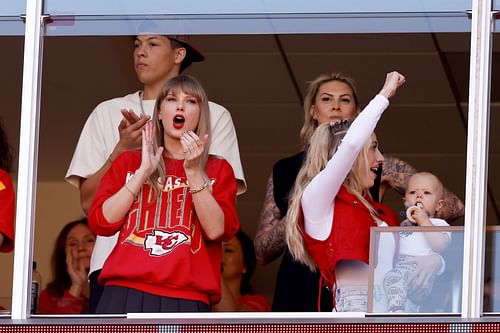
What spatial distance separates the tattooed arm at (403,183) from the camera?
885 cm

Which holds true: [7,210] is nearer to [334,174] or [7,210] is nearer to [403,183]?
[334,174]

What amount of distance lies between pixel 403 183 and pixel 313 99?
0.63 metres

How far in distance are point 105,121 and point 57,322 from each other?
45.5 inches

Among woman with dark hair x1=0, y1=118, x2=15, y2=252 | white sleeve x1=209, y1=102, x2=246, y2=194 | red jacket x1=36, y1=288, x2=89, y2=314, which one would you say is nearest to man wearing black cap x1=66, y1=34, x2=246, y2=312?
white sleeve x1=209, y1=102, x2=246, y2=194

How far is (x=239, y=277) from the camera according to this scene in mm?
9555

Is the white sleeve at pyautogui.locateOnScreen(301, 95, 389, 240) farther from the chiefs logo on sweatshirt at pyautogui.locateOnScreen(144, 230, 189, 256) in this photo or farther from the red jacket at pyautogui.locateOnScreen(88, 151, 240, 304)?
the chiefs logo on sweatshirt at pyautogui.locateOnScreen(144, 230, 189, 256)

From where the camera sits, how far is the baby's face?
8.95 metres

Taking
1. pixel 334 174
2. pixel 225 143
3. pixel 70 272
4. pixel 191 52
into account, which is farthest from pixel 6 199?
pixel 334 174

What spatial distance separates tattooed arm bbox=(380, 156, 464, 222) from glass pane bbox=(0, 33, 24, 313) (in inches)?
68.9

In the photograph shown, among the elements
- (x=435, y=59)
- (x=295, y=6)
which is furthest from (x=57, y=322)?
(x=435, y=59)

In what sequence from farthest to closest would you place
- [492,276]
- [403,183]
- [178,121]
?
[403,183] < [178,121] < [492,276]

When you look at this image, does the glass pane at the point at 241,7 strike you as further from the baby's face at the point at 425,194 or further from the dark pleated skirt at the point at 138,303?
the dark pleated skirt at the point at 138,303

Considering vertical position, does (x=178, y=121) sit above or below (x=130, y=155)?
above

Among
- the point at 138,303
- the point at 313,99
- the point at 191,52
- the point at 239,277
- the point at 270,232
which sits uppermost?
the point at 191,52
